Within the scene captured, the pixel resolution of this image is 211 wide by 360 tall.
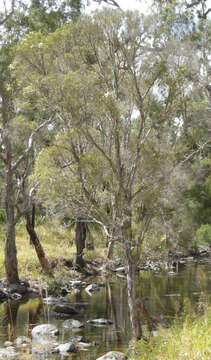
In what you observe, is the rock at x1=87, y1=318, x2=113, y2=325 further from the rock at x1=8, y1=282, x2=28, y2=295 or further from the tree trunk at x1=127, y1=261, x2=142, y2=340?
the rock at x1=8, y1=282, x2=28, y2=295

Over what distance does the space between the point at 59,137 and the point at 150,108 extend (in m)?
1.85

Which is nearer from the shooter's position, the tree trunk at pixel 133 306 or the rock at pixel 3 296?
the tree trunk at pixel 133 306

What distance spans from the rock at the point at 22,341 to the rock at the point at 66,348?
0.73 m

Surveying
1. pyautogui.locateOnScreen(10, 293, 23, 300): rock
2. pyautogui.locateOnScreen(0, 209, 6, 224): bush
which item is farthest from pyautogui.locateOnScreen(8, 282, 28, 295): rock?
pyautogui.locateOnScreen(0, 209, 6, 224): bush

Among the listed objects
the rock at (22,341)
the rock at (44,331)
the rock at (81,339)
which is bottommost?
the rock at (81,339)

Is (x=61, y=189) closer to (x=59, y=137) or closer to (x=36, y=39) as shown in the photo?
(x=59, y=137)

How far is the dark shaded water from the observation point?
29.0 ft

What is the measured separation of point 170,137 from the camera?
971 cm

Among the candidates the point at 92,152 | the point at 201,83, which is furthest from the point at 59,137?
the point at 201,83

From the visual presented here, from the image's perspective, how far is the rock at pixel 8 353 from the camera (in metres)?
7.41

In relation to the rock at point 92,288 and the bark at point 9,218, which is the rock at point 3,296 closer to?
the bark at point 9,218

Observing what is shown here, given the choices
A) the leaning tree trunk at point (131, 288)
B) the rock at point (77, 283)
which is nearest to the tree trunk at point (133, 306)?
the leaning tree trunk at point (131, 288)

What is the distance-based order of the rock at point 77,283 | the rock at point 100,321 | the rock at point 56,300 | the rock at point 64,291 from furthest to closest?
the rock at point 77,283 → the rock at point 64,291 → the rock at point 56,300 → the rock at point 100,321

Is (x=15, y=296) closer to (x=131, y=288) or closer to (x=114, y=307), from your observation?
(x=114, y=307)
